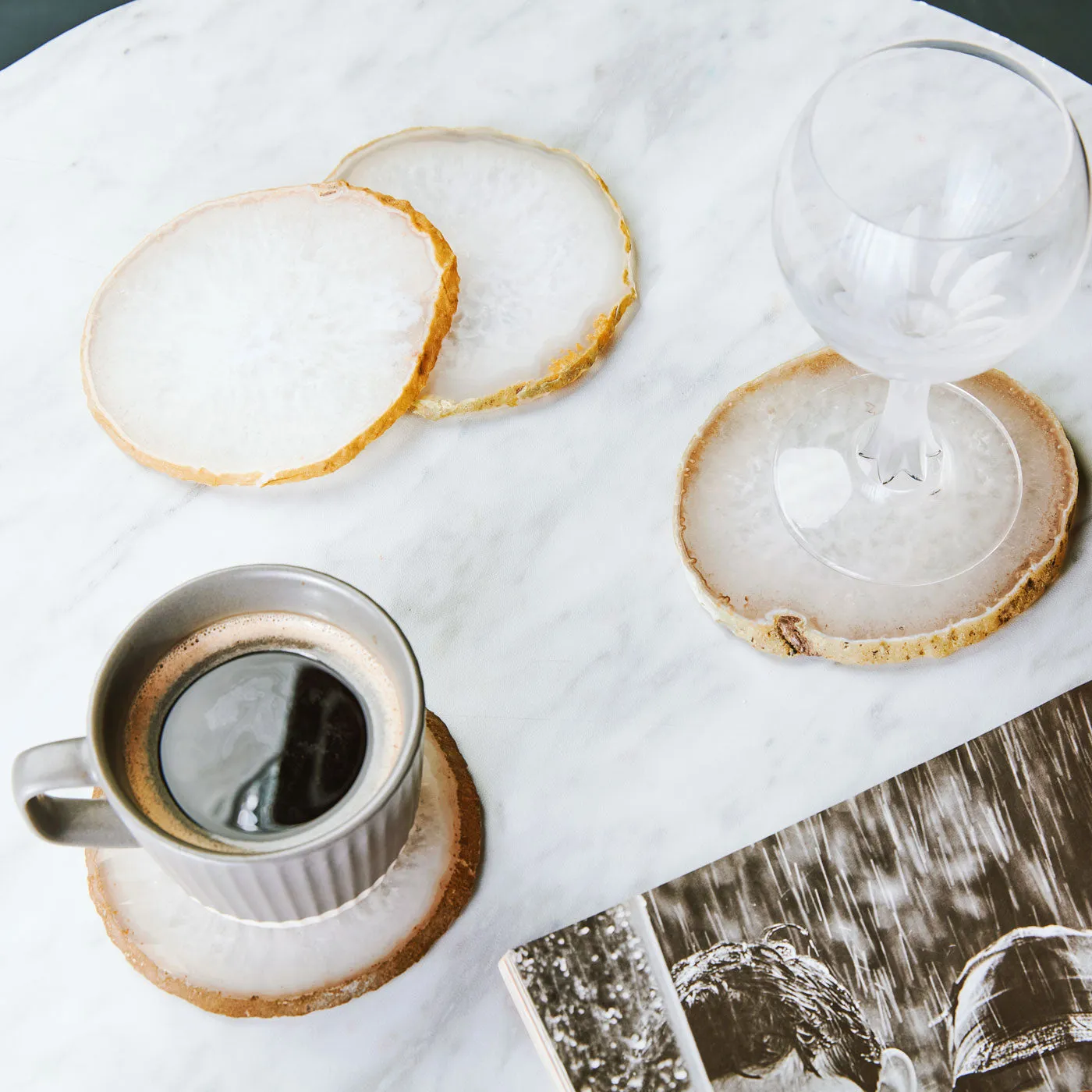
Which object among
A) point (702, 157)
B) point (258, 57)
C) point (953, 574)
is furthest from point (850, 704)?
point (258, 57)

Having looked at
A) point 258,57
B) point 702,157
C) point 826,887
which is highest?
point 258,57

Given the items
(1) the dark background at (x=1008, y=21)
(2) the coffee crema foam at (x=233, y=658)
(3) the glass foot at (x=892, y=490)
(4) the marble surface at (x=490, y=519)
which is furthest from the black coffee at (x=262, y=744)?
(1) the dark background at (x=1008, y=21)

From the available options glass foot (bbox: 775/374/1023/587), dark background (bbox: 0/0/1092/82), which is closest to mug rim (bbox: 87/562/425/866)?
glass foot (bbox: 775/374/1023/587)

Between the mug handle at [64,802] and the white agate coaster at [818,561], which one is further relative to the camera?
the white agate coaster at [818,561]

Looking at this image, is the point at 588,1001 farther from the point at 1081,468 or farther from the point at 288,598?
the point at 1081,468

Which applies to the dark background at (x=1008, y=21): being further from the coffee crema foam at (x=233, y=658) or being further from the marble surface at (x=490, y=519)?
the coffee crema foam at (x=233, y=658)

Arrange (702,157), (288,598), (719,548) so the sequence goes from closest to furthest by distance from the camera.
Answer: (288,598)
(719,548)
(702,157)

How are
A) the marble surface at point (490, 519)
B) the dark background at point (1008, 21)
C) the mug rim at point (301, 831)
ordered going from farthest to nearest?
1. the dark background at point (1008, 21)
2. the marble surface at point (490, 519)
3. the mug rim at point (301, 831)
